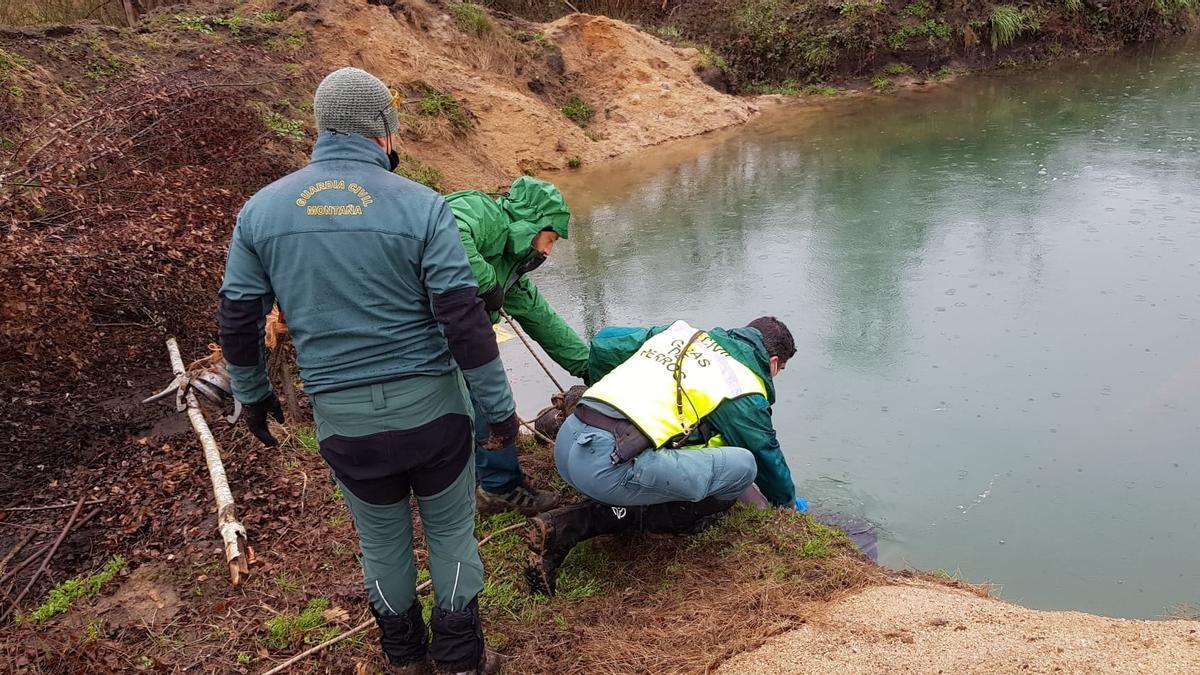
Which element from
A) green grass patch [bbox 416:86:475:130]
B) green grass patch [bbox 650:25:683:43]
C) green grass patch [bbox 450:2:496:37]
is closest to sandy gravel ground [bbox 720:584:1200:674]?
green grass patch [bbox 416:86:475:130]

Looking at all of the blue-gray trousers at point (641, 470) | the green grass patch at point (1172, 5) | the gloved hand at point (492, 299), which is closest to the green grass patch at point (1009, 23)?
the green grass patch at point (1172, 5)

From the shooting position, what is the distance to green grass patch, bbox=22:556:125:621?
3080 millimetres

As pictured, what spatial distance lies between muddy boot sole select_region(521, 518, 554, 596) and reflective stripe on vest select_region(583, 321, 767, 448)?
50 cm

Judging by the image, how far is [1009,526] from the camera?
402cm

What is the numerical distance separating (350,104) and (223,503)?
1.93 m

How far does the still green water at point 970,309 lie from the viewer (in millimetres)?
4027

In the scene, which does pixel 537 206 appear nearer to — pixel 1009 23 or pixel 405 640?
pixel 405 640

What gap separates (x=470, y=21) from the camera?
1273 cm

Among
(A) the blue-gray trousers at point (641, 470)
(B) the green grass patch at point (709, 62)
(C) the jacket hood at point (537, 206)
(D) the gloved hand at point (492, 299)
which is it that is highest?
(B) the green grass patch at point (709, 62)

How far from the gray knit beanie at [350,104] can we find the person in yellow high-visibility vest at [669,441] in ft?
3.96

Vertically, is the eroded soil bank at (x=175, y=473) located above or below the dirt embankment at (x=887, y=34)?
below

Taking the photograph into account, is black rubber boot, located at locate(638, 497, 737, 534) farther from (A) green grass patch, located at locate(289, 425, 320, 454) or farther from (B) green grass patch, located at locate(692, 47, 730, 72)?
(B) green grass patch, located at locate(692, 47, 730, 72)

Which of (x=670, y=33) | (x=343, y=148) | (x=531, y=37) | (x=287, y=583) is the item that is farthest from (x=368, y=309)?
(x=670, y=33)

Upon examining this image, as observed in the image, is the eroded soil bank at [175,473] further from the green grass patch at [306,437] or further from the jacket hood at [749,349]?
the jacket hood at [749,349]
